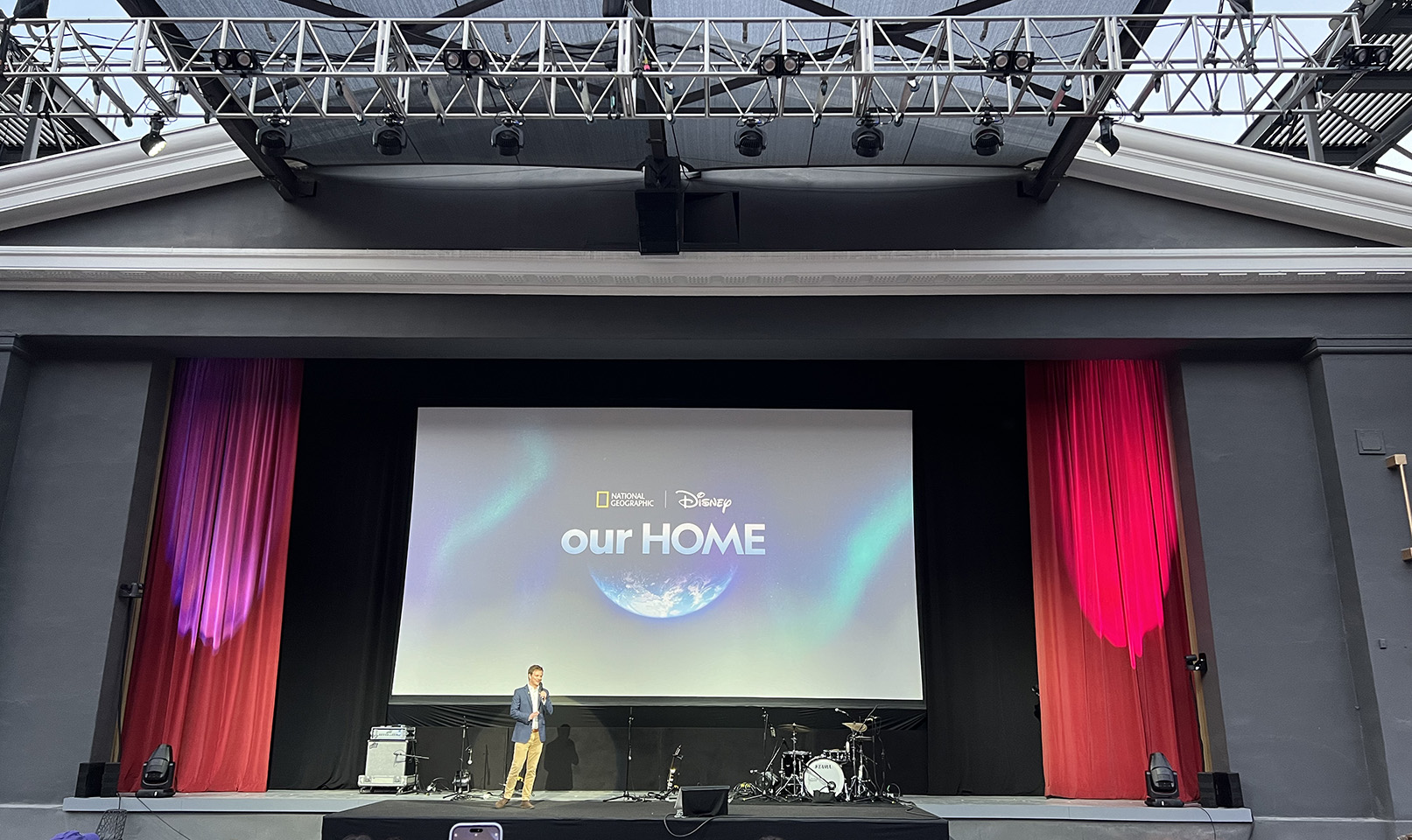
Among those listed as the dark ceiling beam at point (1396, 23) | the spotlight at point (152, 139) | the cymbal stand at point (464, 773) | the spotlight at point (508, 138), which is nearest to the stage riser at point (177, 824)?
the cymbal stand at point (464, 773)

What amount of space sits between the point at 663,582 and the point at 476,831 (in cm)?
272

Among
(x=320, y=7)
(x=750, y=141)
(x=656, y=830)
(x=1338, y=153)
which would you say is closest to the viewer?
(x=320, y=7)

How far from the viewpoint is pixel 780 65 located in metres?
5.96

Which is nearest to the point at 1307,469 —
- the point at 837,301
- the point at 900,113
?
the point at 837,301

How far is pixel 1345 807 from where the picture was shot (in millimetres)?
7027

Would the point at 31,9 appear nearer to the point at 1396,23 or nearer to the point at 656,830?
the point at 656,830

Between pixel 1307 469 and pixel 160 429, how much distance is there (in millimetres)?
8680

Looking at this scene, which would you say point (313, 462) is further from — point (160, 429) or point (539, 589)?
point (539, 589)

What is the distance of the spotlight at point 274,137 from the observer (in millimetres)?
7141

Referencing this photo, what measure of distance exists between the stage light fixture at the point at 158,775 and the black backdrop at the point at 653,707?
3.69ft

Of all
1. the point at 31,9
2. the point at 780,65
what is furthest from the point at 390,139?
the point at 780,65

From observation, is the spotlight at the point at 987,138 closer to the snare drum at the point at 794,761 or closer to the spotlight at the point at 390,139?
the spotlight at the point at 390,139

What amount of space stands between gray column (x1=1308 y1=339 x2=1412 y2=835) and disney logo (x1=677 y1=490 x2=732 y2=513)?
14.6ft

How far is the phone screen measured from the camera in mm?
6441
